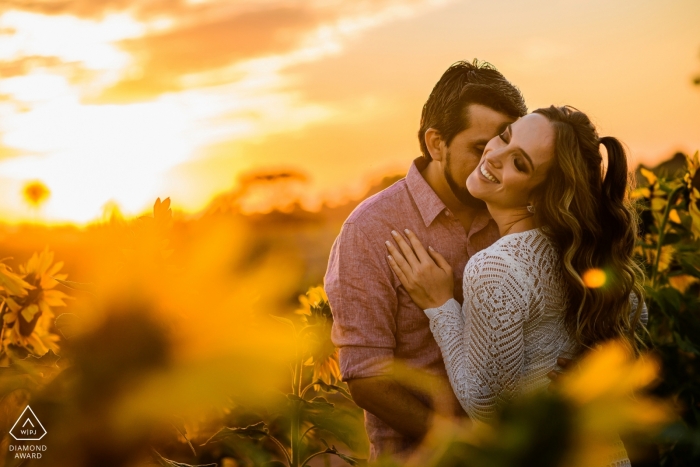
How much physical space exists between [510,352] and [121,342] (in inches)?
70.5

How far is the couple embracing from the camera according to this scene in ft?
6.72

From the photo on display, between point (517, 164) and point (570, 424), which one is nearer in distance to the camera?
point (570, 424)

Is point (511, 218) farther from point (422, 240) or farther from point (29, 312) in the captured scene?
point (29, 312)

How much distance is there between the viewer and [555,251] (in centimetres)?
214

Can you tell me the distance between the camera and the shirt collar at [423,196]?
245cm

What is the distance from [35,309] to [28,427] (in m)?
1.24

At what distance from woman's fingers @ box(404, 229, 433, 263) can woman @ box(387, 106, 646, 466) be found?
5 cm

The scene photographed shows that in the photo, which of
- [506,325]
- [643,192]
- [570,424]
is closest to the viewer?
[570,424]

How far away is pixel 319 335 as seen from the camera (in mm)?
2480

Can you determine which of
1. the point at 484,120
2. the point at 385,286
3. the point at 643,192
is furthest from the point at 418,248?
the point at 643,192

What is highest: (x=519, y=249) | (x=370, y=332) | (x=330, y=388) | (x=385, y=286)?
(x=519, y=249)

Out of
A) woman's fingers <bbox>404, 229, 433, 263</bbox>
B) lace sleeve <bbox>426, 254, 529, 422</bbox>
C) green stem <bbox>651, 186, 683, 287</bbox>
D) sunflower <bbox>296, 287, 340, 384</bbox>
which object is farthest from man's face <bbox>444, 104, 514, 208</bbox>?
green stem <bbox>651, 186, 683, 287</bbox>

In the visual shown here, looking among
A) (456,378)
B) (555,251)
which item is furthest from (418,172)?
(456,378)

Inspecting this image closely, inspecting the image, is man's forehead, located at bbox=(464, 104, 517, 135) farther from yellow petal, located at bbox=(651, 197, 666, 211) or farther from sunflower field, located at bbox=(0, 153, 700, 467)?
sunflower field, located at bbox=(0, 153, 700, 467)
